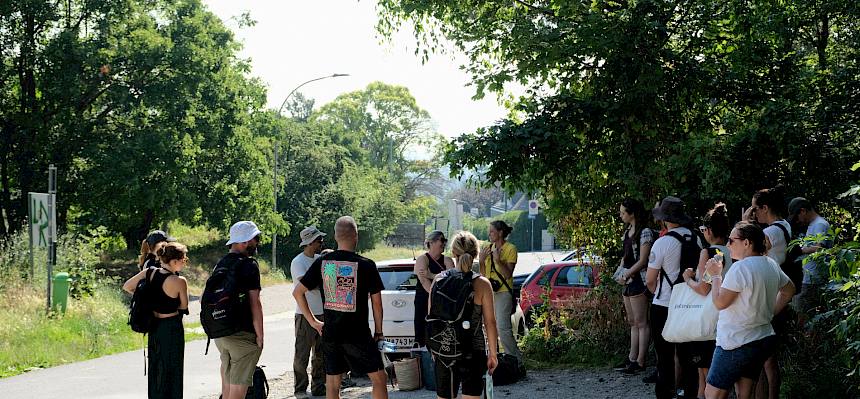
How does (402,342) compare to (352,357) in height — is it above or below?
below

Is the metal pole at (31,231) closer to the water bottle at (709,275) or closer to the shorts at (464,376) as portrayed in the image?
the shorts at (464,376)

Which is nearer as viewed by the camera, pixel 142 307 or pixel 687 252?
pixel 142 307

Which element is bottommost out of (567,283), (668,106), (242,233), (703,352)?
(567,283)

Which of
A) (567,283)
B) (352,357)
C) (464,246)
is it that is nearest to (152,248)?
(352,357)

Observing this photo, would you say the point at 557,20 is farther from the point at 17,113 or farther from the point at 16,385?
the point at 17,113

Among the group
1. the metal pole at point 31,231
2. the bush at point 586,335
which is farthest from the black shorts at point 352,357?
the metal pole at point 31,231

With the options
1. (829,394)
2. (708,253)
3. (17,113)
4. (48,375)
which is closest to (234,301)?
(708,253)

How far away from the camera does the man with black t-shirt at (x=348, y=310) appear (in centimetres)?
771

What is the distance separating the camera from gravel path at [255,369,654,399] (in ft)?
32.7

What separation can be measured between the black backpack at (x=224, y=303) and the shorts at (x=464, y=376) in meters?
1.70

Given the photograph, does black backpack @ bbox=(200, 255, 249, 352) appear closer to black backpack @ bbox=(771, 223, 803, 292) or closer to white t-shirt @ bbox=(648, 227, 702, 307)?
white t-shirt @ bbox=(648, 227, 702, 307)

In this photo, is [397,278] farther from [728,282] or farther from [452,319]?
[728,282]

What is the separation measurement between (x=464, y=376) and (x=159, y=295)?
8.56ft

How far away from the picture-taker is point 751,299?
6270 mm
